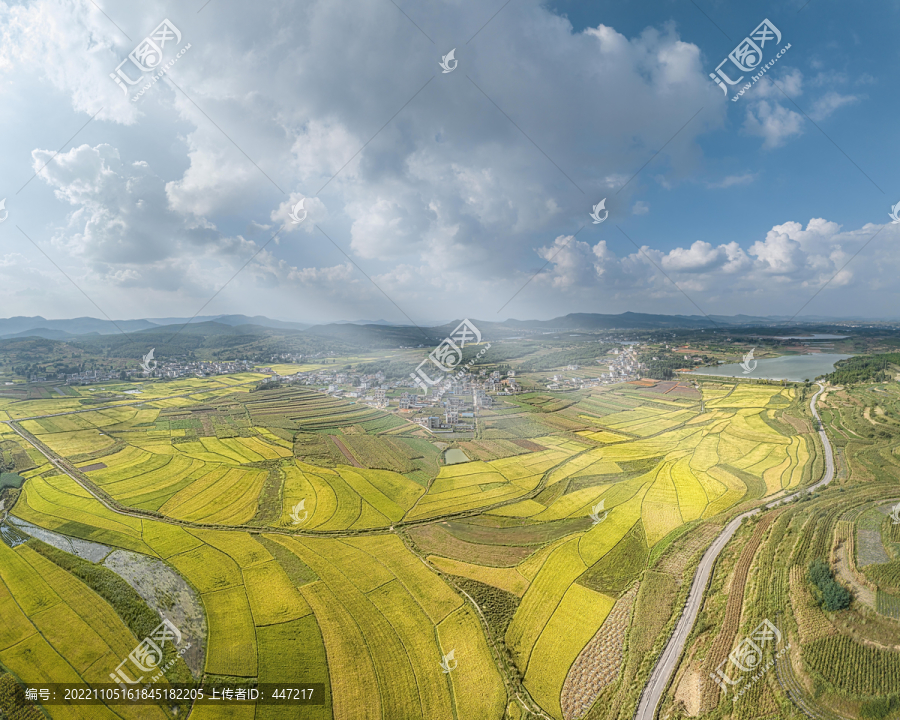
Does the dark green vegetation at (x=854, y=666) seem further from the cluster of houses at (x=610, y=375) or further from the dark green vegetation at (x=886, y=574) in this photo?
the cluster of houses at (x=610, y=375)

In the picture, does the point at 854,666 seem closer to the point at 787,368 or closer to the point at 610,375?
the point at 610,375

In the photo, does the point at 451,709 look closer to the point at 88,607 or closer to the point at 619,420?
the point at 88,607

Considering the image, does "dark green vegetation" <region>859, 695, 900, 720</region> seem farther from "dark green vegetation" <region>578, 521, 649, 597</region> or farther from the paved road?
"dark green vegetation" <region>578, 521, 649, 597</region>

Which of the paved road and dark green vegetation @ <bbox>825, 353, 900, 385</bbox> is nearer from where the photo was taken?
the paved road

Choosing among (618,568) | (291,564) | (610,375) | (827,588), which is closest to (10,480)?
(291,564)

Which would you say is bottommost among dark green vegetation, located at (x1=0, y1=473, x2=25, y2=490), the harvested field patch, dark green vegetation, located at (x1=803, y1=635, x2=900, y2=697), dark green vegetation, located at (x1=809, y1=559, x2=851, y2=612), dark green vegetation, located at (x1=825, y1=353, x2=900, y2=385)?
the harvested field patch

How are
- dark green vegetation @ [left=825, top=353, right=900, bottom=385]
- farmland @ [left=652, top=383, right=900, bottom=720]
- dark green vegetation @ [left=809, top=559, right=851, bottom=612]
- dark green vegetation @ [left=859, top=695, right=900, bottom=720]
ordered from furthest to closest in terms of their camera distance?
dark green vegetation @ [left=825, top=353, right=900, bottom=385]
dark green vegetation @ [left=809, top=559, right=851, bottom=612]
farmland @ [left=652, top=383, right=900, bottom=720]
dark green vegetation @ [left=859, top=695, right=900, bottom=720]

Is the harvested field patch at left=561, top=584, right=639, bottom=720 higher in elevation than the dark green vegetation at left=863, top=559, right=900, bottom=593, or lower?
lower

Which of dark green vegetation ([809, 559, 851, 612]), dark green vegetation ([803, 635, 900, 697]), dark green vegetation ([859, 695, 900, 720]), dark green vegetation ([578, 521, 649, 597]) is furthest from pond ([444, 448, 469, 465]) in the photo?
dark green vegetation ([859, 695, 900, 720])

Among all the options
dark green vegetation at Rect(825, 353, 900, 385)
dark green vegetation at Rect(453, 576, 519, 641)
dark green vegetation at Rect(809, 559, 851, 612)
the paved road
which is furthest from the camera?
dark green vegetation at Rect(825, 353, 900, 385)
